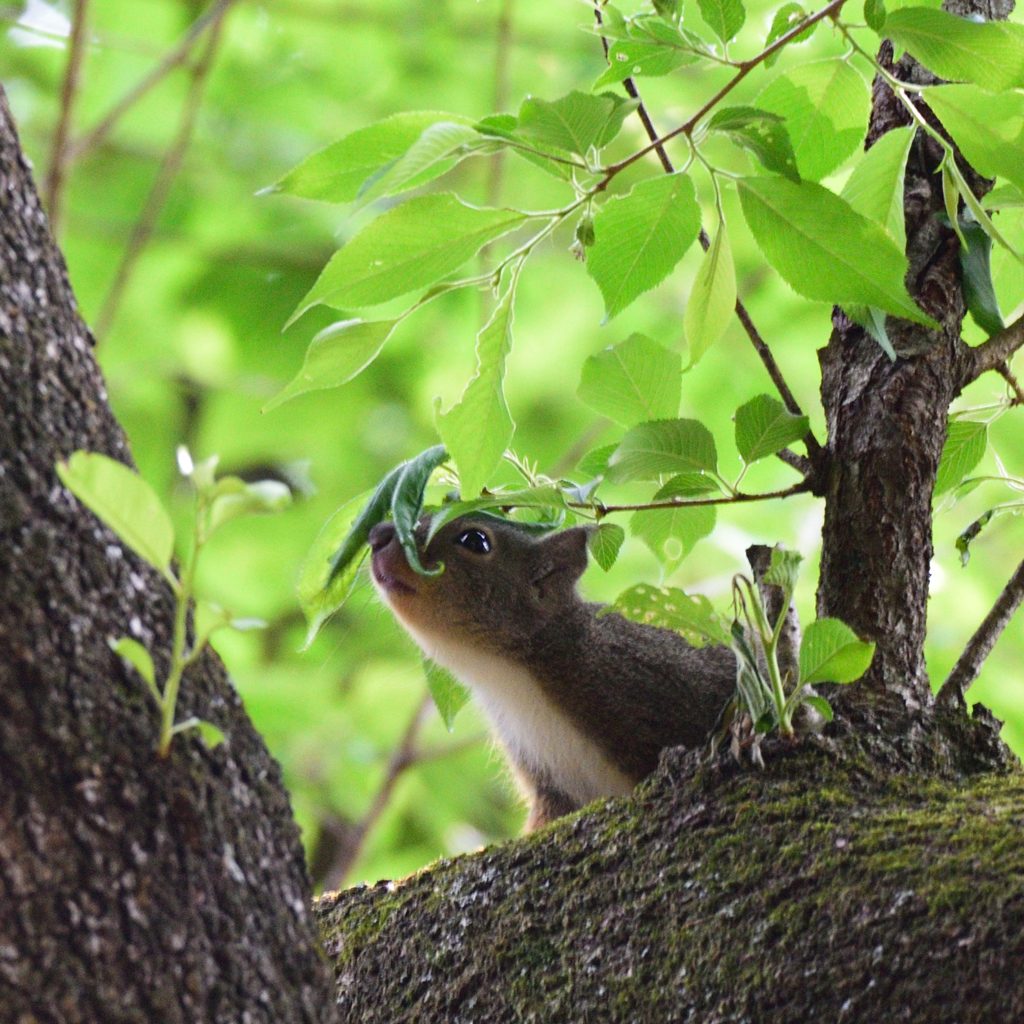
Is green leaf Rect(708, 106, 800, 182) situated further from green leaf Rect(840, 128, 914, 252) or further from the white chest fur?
the white chest fur

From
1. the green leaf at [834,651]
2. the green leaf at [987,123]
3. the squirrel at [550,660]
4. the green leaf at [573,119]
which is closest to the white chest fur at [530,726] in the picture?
the squirrel at [550,660]

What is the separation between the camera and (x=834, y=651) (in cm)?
161

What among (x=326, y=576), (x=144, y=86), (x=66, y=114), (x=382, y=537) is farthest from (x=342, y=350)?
(x=144, y=86)

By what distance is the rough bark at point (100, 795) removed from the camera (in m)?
1.05

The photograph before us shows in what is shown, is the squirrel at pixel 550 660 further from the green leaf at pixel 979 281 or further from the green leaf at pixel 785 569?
the green leaf at pixel 785 569

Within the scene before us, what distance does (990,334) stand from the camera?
6.98 feet

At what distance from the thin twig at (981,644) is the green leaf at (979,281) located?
41 cm

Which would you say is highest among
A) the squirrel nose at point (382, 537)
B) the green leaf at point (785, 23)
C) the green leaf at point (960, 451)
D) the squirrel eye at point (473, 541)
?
the squirrel nose at point (382, 537)

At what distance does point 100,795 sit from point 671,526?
1.20 metres

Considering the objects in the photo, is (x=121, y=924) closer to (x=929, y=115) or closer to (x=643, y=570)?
(x=929, y=115)

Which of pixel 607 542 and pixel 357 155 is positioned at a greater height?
pixel 357 155

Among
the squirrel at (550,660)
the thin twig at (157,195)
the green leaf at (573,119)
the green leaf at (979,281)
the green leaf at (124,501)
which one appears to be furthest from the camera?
the thin twig at (157,195)

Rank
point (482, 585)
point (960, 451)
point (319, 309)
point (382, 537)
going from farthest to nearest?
point (319, 309) < point (482, 585) < point (382, 537) < point (960, 451)

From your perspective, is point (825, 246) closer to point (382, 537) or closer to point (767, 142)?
point (767, 142)
